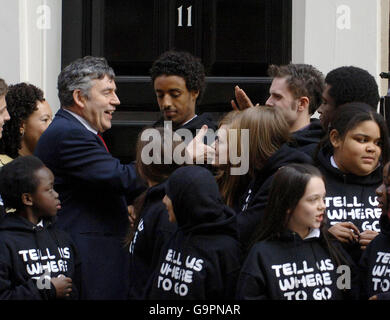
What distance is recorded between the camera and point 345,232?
4238mm

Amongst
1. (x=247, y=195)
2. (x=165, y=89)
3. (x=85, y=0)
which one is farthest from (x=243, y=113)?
(x=85, y=0)

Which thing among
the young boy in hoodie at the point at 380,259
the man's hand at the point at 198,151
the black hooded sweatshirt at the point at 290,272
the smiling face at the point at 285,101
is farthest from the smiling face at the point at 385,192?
the smiling face at the point at 285,101

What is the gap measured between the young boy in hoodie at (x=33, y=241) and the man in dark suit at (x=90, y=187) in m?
0.15

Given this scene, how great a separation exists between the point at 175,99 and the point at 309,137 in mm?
745

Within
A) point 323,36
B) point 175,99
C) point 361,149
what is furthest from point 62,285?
point 323,36

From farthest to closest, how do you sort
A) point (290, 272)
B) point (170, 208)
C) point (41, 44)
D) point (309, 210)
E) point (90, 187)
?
point (41, 44)
point (90, 187)
point (170, 208)
point (309, 210)
point (290, 272)

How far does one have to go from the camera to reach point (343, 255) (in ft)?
13.4

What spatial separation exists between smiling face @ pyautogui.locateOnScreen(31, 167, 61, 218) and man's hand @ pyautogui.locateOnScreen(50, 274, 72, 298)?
31cm

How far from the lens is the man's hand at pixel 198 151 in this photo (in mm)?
4473

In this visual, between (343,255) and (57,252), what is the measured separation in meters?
1.32

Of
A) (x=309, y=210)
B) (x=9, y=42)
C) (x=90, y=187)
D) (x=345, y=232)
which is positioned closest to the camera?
(x=309, y=210)

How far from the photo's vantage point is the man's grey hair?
4.92m

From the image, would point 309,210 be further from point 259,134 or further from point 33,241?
point 33,241
